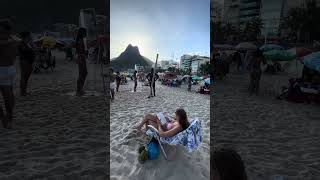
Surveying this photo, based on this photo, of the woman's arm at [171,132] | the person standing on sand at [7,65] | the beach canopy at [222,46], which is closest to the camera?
the woman's arm at [171,132]

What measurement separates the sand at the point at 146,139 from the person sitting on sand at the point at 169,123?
14 centimetres

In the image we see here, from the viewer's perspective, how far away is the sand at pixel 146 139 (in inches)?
101

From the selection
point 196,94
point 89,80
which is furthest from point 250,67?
point 89,80

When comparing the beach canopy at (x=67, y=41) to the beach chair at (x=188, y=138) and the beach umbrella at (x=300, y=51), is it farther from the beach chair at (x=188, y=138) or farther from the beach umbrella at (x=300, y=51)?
the beach umbrella at (x=300, y=51)

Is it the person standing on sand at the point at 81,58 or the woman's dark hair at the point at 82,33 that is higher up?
the woman's dark hair at the point at 82,33

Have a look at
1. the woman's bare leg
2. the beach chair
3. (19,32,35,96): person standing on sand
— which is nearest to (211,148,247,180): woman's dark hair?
the beach chair

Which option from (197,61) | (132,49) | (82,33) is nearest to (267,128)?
(197,61)

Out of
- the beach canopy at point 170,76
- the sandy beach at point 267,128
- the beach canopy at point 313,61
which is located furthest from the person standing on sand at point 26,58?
the beach canopy at point 313,61

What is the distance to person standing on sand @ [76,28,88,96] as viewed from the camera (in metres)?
4.05

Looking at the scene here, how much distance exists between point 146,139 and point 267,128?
5.69ft

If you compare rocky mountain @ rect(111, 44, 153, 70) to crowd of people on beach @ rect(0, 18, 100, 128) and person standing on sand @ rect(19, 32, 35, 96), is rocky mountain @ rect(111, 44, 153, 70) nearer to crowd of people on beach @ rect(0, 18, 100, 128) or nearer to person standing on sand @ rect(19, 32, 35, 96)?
crowd of people on beach @ rect(0, 18, 100, 128)

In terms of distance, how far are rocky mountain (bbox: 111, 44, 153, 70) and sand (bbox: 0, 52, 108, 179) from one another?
1.93ft

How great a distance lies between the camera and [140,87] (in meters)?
4.55

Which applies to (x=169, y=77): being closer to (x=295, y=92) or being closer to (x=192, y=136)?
(x=295, y=92)
